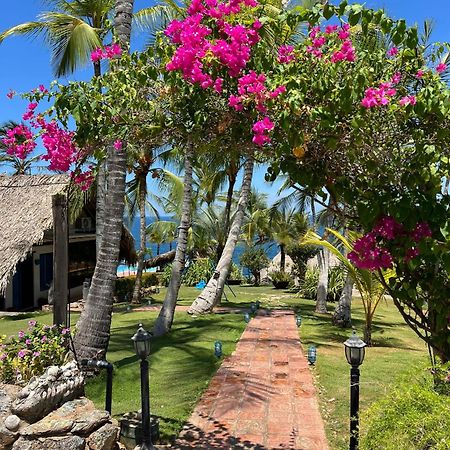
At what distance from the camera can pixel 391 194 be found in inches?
143

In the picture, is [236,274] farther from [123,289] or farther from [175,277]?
A: [175,277]

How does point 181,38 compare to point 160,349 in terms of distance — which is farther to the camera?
point 160,349

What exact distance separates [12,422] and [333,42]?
4122mm

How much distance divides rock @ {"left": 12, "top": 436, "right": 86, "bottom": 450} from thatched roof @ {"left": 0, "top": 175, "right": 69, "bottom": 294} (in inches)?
403

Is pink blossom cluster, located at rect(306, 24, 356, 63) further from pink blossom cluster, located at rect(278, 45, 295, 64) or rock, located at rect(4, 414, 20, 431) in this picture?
rock, located at rect(4, 414, 20, 431)

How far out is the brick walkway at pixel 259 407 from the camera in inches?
201

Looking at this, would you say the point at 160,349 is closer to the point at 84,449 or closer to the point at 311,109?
the point at 84,449

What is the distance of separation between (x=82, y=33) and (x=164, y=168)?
6.69 metres

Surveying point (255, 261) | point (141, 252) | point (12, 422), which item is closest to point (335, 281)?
point (141, 252)

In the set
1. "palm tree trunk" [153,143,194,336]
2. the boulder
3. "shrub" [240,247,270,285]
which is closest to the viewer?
the boulder

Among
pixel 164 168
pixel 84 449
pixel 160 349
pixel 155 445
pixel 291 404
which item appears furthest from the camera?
pixel 164 168

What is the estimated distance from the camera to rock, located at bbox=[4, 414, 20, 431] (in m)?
4.41

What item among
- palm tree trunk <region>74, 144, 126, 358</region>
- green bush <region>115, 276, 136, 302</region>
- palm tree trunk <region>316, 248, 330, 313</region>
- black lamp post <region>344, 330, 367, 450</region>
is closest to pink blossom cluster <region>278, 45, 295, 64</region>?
black lamp post <region>344, 330, 367, 450</region>

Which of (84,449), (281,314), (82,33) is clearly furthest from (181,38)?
(281,314)
